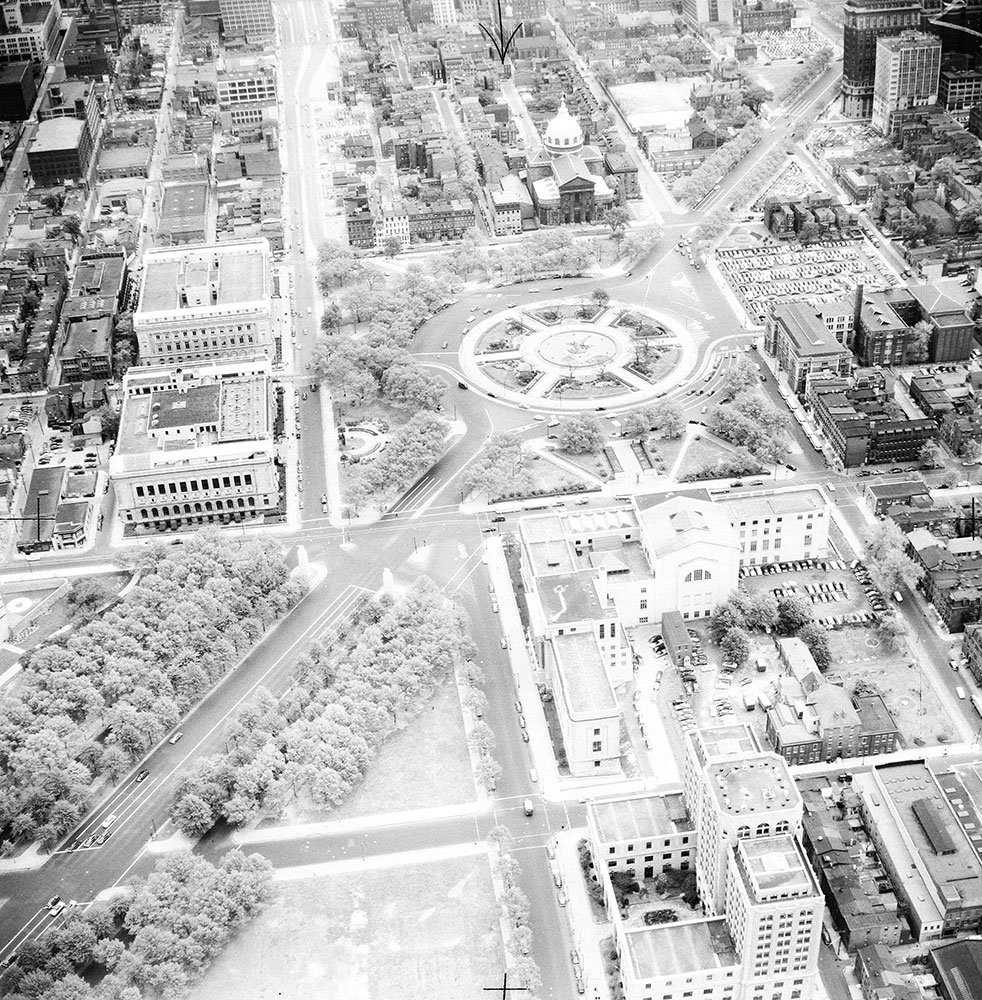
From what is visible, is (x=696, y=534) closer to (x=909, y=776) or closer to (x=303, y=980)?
(x=909, y=776)

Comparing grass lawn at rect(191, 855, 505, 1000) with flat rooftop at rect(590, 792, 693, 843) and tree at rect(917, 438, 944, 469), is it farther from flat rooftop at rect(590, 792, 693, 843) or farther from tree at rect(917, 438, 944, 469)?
tree at rect(917, 438, 944, 469)

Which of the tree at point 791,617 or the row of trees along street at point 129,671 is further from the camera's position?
the tree at point 791,617

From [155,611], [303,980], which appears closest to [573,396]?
[155,611]

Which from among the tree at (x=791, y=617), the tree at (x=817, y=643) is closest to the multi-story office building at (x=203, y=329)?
the tree at (x=791, y=617)

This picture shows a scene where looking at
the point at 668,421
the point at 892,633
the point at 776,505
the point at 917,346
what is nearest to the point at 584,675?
the point at 892,633

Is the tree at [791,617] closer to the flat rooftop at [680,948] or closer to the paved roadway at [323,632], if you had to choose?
the paved roadway at [323,632]

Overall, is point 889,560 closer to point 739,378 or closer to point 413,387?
point 739,378

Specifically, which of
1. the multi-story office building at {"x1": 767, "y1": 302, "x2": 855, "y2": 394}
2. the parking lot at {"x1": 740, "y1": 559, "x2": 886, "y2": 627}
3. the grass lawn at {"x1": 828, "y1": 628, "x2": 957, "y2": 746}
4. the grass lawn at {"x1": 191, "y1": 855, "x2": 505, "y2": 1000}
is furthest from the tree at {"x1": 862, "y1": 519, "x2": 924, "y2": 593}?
the grass lawn at {"x1": 191, "y1": 855, "x2": 505, "y2": 1000}
